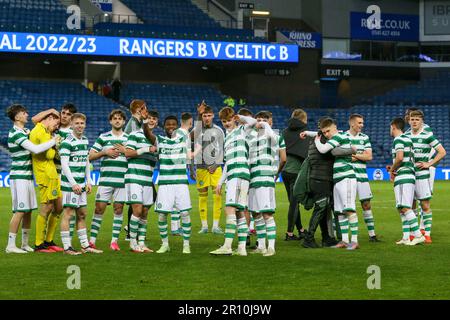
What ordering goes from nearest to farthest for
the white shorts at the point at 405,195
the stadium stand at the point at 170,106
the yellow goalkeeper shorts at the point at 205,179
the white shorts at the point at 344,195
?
the white shorts at the point at 344,195
the white shorts at the point at 405,195
the yellow goalkeeper shorts at the point at 205,179
the stadium stand at the point at 170,106

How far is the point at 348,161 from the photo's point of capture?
1288 centimetres

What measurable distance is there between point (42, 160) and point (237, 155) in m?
2.99

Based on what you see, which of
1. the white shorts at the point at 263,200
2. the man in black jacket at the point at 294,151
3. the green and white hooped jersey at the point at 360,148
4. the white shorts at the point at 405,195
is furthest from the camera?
the man in black jacket at the point at 294,151

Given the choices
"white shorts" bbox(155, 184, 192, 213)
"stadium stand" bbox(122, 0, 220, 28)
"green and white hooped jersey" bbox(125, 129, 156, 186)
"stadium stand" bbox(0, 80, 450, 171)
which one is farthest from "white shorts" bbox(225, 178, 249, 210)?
"stadium stand" bbox(122, 0, 220, 28)

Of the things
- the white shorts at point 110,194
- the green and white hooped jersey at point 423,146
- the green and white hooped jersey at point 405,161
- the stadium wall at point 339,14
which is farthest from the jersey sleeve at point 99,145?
the stadium wall at point 339,14

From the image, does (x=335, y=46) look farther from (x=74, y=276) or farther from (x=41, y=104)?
(x=74, y=276)

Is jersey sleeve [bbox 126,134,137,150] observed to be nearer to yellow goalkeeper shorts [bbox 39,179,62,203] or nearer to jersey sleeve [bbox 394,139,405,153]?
yellow goalkeeper shorts [bbox 39,179,62,203]

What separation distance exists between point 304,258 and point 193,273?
2172 millimetres

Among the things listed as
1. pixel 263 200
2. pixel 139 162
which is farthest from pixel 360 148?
pixel 139 162

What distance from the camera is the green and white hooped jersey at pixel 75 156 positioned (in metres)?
11.9

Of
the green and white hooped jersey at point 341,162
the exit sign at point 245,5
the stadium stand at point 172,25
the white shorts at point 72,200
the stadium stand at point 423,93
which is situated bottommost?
the white shorts at point 72,200

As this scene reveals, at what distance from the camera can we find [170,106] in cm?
4519

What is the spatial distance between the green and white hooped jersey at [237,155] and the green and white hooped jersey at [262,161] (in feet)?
0.41

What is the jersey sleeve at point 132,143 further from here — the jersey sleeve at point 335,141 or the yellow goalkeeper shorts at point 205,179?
the yellow goalkeeper shorts at point 205,179
